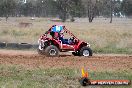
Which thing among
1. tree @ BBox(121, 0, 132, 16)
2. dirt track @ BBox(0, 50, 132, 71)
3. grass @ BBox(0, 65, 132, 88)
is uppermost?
tree @ BBox(121, 0, 132, 16)

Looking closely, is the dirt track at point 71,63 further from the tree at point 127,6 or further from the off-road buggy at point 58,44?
the tree at point 127,6

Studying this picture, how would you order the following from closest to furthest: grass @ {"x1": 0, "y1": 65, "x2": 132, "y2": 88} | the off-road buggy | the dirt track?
grass @ {"x1": 0, "y1": 65, "x2": 132, "y2": 88} < the dirt track < the off-road buggy

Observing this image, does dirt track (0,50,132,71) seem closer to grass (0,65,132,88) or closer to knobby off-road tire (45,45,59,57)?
grass (0,65,132,88)

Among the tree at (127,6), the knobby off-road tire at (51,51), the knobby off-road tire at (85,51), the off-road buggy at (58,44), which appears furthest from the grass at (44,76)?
the tree at (127,6)

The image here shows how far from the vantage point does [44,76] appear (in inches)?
457

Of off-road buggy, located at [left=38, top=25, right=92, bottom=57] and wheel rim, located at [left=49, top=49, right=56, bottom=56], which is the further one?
wheel rim, located at [left=49, top=49, right=56, bottom=56]

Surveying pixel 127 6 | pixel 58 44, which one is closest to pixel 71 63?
pixel 58 44

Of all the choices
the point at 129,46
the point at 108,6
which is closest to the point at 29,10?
the point at 108,6

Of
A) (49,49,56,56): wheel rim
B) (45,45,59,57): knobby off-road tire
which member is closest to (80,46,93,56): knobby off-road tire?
(45,45,59,57): knobby off-road tire

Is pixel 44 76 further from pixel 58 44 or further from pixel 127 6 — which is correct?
pixel 127 6

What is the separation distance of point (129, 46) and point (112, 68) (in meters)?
10.8

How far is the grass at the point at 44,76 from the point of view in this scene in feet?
32.7

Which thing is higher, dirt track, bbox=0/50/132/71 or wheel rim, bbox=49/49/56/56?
wheel rim, bbox=49/49/56/56

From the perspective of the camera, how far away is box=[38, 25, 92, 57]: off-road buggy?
57.4 feet
